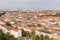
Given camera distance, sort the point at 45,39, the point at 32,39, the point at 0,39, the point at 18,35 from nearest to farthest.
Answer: the point at 0,39, the point at 45,39, the point at 32,39, the point at 18,35

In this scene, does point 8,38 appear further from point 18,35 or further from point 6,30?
point 6,30

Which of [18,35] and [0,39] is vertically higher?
[0,39]

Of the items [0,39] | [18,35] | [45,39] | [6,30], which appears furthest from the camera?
[6,30]

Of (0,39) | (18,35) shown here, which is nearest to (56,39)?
(18,35)

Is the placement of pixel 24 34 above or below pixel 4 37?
below

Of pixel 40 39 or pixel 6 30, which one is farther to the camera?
pixel 6 30

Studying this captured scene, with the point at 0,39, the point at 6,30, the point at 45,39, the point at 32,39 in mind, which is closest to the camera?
the point at 0,39

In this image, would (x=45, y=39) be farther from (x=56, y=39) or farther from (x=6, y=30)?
(x=6, y=30)

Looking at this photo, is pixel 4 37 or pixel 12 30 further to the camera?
pixel 12 30

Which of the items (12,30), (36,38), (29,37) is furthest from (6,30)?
(36,38)
